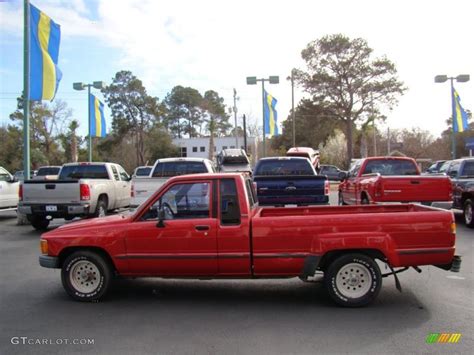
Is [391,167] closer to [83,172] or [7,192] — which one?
[83,172]

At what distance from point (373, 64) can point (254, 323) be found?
131 feet

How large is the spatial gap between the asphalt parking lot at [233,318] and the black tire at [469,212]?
5.30 meters

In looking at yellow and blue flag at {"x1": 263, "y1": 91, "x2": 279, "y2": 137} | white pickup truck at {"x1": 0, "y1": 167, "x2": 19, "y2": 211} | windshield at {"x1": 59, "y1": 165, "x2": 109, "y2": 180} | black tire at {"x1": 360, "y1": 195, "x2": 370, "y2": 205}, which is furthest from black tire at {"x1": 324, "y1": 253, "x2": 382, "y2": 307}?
yellow and blue flag at {"x1": 263, "y1": 91, "x2": 279, "y2": 137}

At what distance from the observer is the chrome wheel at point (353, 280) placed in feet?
18.5

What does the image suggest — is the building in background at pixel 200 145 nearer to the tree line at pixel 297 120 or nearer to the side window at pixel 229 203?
the tree line at pixel 297 120

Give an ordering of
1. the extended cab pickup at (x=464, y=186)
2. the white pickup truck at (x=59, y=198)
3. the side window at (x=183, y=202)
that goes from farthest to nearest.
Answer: the extended cab pickup at (x=464, y=186)
the white pickup truck at (x=59, y=198)
the side window at (x=183, y=202)

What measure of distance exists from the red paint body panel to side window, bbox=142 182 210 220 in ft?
0.25

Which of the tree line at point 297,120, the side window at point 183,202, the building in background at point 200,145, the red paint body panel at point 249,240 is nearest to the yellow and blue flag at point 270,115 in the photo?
the tree line at point 297,120

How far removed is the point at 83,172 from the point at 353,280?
11.2 metres

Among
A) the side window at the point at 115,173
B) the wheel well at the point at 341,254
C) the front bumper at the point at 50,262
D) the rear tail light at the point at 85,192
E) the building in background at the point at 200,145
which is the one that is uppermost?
the building in background at the point at 200,145

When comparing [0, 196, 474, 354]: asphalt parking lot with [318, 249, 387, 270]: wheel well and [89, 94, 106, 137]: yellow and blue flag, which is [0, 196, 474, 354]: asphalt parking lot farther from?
[89, 94, 106, 137]: yellow and blue flag

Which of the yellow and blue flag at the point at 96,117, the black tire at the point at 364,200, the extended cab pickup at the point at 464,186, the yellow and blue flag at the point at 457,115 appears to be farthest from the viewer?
the yellow and blue flag at the point at 457,115

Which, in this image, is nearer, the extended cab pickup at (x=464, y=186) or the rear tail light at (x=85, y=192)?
the rear tail light at (x=85, y=192)

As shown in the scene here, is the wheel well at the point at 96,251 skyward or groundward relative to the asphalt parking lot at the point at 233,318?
skyward
